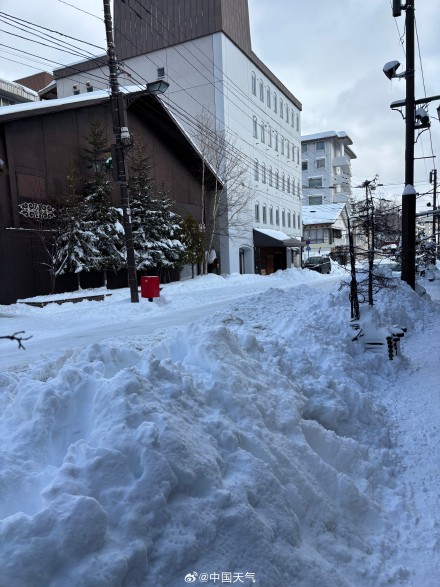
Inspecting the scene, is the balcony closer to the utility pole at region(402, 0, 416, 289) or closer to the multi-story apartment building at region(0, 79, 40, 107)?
the multi-story apartment building at region(0, 79, 40, 107)

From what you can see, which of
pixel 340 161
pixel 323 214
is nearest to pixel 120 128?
pixel 323 214

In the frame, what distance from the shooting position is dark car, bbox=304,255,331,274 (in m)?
33.4

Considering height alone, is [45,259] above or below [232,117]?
below

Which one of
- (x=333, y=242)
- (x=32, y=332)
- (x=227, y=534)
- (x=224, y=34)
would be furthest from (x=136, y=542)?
(x=333, y=242)

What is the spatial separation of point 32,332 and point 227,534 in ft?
28.9

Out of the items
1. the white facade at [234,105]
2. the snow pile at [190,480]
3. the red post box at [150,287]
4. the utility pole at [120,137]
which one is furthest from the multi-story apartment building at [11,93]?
the snow pile at [190,480]

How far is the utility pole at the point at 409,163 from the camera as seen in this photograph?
39.0 ft

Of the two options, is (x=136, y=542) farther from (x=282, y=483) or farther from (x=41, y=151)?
(x=41, y=151)

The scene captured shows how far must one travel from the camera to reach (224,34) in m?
28.0

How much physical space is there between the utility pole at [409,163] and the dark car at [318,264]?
68.3 ft

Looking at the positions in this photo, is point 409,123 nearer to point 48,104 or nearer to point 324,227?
point 48,104

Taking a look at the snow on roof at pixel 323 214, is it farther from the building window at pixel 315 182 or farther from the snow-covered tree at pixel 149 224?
the snow-covered tree at pixel 149 224

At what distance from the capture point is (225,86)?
27.9 metres

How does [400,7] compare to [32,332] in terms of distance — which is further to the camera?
[400,7]
